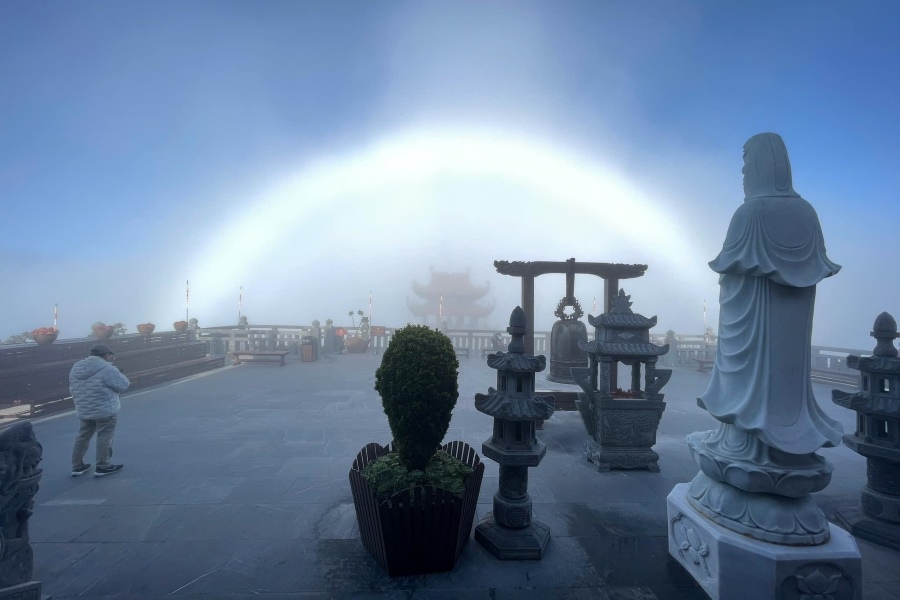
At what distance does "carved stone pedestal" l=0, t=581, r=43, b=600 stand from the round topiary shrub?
8.86 feet

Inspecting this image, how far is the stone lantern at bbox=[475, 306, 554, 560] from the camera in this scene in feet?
13.2

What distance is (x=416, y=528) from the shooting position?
3.54 metres

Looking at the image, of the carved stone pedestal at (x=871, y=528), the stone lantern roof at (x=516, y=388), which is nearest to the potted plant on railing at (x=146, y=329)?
the stone lantern roof at (x=516, y=388)

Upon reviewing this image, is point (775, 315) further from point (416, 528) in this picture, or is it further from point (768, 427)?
point (416, 528)

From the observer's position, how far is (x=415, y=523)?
3.52m

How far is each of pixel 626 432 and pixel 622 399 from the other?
52cm

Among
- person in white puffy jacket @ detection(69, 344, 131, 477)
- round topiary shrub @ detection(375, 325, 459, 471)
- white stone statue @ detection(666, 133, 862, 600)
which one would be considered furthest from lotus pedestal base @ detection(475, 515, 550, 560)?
person in white puffy jacket @ detection(69, 344, 131, 477)

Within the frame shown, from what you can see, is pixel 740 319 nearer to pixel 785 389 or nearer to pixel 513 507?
pixel 785 389

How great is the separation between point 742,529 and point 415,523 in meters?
2.66

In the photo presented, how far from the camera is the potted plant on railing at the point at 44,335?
35.5ft

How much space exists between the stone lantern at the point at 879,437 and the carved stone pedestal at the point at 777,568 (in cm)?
188

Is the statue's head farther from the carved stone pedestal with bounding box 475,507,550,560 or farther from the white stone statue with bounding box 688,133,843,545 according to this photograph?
the carved stone pedestal with bounding box 475,507,550,560

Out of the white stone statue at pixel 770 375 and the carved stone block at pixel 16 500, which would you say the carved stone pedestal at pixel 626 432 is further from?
the carved stone block at pixel 16 500

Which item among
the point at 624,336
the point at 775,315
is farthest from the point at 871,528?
the point at 624,336
